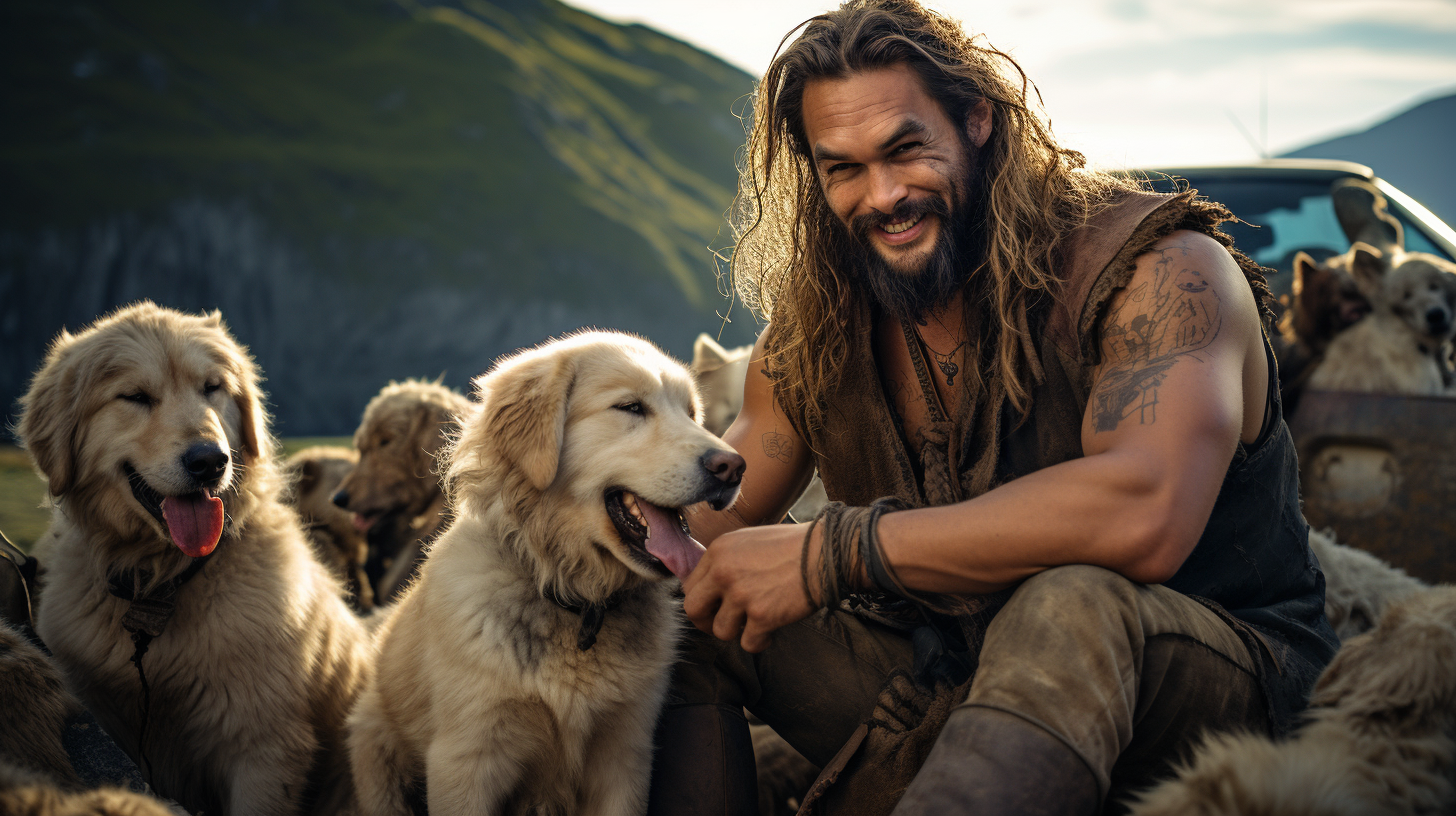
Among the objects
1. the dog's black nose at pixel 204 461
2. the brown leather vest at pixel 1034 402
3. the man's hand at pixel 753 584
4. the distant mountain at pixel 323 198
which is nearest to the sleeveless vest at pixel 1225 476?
the brown leather vest at pixel 1034 402

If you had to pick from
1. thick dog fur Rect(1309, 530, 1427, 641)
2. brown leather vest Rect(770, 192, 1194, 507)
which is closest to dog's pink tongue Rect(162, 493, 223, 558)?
brown leather vest Rect(770, 192, 1194, 507)

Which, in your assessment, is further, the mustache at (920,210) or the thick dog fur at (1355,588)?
the thick dog fur at (1355,588)

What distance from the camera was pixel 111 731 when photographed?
9.37 feet

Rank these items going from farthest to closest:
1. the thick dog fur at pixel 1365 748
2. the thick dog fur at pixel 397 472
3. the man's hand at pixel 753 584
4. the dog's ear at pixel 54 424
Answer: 1. the thick dog fur at pixel 397 472
2. the dog's ear at pixel 54 424
3. the man's hand at pixel 753 584
4. the thick dog fur at pixel 1365 748

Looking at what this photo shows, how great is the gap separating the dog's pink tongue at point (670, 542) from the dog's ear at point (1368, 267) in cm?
460

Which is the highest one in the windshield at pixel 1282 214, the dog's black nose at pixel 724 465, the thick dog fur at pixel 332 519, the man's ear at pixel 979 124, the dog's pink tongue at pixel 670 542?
the windshield at pixel 1282 214

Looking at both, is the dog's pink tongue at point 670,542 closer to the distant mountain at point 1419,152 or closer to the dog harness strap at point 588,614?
the dog harness strap at point 588,614

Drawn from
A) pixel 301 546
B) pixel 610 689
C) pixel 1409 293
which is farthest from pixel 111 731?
pixel 1409 293

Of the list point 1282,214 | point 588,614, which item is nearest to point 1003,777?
point 588,614

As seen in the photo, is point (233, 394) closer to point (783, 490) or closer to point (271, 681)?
point (271, 681)

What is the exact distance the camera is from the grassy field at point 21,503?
6.56m

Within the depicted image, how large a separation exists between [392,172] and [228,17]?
2778cm

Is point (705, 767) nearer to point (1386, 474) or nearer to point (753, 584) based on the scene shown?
point (753, 584)

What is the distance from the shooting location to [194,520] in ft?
9.60
